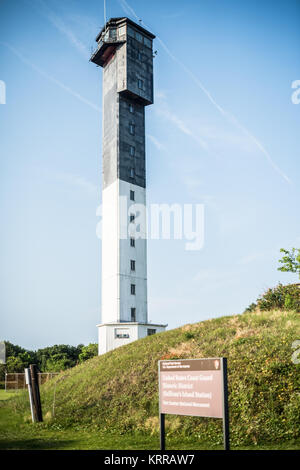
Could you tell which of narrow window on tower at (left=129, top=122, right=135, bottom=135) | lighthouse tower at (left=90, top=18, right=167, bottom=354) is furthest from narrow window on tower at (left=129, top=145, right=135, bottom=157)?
narrow window on tower at (left=129, top=122, right=135, bottom=135)

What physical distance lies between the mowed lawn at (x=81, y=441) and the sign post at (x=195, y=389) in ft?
6.02

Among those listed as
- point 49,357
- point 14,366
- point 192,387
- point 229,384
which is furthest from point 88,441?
point 49,357

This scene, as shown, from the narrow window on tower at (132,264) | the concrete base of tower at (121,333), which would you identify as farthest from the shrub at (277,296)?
the narrow window on tower at (132,264)

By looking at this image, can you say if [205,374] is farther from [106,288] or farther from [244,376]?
[106,288]

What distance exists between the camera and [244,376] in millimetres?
16766

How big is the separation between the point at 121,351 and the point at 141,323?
60.7 feet

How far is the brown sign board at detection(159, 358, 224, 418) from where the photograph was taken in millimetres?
10729

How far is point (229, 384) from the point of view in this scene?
16.8m

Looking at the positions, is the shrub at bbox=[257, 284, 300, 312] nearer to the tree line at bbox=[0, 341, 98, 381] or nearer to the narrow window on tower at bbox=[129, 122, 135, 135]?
the narrow window on tower at bbox=[129, 122, 135, 135]

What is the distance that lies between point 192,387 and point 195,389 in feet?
0.35

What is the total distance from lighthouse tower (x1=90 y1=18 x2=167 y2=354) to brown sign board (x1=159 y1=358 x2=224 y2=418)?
3644 cm

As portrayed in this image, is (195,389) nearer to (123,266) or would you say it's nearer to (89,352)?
(123,266)

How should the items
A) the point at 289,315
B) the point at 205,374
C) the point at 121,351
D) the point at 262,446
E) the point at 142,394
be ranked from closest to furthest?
the point at 205,374, the point at 262,446, the point at 142,394, the point at 289,315, the point at 121,351

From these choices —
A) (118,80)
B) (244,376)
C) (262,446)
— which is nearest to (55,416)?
(244,376)
